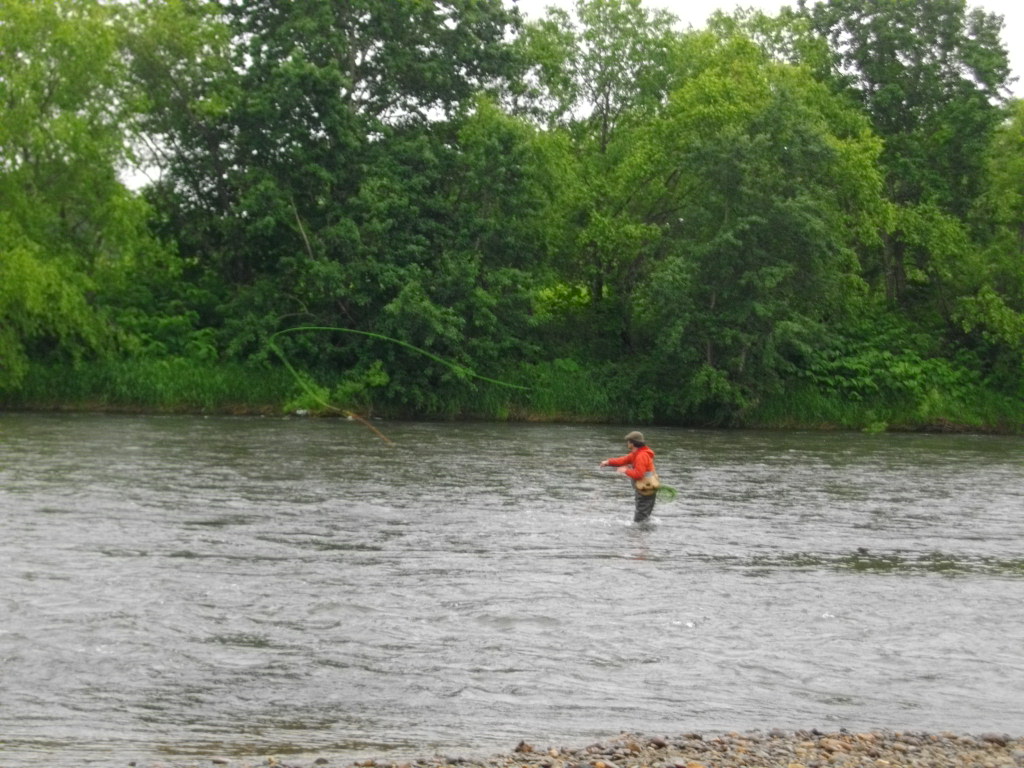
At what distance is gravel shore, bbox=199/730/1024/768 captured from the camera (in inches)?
354

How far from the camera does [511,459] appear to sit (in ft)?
99.2

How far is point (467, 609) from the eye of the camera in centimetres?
1433

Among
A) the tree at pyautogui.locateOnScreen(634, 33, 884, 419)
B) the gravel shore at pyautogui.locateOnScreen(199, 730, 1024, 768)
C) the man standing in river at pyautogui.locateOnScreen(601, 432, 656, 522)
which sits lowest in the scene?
the gravel shore at pyautogui.locateOnScreen(199, 730, 1024, 768)

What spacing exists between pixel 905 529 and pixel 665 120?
2756cm

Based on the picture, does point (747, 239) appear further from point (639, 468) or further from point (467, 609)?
point (467, 609)

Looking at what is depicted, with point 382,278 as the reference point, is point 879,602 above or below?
below

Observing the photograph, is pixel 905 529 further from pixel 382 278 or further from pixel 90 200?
pixel 90 200

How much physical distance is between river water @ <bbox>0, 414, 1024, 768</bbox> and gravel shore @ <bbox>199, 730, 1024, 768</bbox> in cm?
45

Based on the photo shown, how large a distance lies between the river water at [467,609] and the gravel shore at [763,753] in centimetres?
45

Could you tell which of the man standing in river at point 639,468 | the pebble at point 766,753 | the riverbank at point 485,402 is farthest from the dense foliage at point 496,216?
the pebble at point 766,753

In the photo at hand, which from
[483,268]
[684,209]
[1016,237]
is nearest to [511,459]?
[483,268]

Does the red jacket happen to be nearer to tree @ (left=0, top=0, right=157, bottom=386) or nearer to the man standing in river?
the man standing in river

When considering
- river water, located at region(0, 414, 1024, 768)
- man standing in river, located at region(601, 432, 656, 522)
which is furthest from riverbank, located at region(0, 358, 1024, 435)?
man standing in river, located at region(601, 432, 656, 522)

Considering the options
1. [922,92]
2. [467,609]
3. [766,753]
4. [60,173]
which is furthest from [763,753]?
[922,92]
